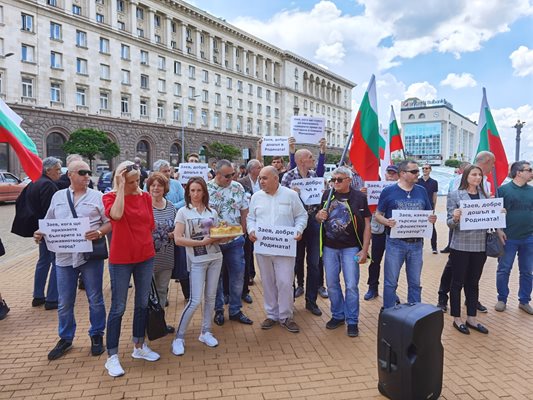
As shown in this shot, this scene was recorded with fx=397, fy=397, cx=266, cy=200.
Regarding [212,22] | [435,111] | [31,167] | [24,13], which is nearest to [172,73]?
[212,22]

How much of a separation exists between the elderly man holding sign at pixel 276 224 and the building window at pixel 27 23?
41.7 meters

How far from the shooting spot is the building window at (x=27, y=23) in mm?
36594

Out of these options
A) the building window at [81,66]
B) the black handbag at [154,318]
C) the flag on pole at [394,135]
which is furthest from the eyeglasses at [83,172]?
the building window at [81,66]

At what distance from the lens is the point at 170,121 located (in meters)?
51.6

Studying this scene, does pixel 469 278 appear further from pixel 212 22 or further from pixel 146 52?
pixel 212 22

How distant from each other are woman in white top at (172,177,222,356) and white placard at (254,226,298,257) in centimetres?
53

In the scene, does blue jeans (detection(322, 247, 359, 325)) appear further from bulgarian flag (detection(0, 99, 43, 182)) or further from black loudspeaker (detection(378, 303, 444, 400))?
bulgarian flag (detection(0, 99, 43, 182))

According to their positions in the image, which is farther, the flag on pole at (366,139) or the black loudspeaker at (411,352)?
the flag on pole at (366,139)

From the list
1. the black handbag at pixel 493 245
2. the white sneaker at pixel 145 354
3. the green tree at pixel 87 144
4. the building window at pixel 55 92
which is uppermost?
the building window at pixel 55 92

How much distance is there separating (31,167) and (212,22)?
2349 inches

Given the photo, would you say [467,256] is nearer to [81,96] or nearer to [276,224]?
[276,224]

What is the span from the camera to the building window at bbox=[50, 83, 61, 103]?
127 feet

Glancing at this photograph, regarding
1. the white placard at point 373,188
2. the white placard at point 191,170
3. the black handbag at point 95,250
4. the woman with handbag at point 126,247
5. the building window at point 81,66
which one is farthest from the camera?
the building window at point 81,66

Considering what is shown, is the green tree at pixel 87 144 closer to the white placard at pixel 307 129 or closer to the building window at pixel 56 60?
the building window at pixel 56 60
